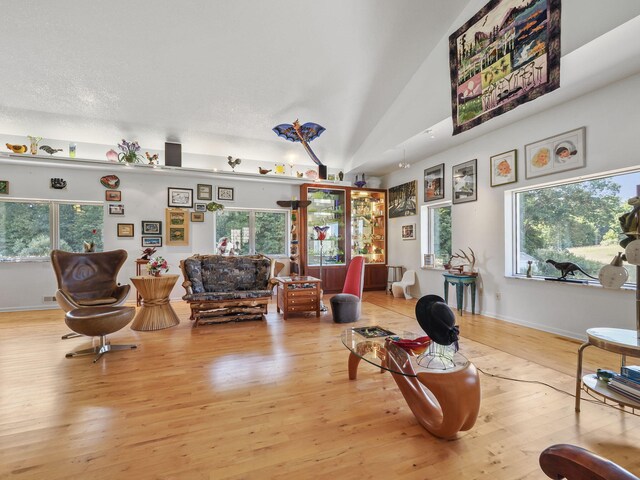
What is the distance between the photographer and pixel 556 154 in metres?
3.64

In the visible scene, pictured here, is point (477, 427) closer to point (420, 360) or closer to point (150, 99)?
point (420, 360)

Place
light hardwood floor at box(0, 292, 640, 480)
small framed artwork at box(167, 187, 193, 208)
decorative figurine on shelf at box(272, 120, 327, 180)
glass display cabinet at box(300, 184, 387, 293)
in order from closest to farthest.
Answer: light hardwood floor at box(0, 292, 640, 480) < decorative figurine on shelf at box(272, 120, 327, 180) < small framed artwork at box(167, 187, 193, 208) < glass display cabinet at box(300, 184, 387, 293)

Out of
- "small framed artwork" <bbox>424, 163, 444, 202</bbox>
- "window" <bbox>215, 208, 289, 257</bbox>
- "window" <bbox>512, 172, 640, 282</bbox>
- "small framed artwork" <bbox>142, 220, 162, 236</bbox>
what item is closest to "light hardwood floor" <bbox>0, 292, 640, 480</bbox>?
"window" <bbox>512, 172, 640, 282</bbox>

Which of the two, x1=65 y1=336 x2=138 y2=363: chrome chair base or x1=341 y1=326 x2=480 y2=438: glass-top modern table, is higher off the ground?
x1=341 y1=326 x2=480 y2=438: glass-top modern table

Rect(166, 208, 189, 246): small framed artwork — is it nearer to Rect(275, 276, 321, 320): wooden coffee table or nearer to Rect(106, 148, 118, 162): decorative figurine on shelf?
Rect(106, 148, 118, 162): decorative figurine on shelf

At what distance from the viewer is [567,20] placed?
8.40 ft

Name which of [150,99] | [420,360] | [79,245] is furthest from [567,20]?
[79,245]

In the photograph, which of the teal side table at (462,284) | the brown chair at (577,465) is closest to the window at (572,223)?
the teal side table at (462,284)

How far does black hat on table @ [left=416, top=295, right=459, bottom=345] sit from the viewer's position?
5.75ft

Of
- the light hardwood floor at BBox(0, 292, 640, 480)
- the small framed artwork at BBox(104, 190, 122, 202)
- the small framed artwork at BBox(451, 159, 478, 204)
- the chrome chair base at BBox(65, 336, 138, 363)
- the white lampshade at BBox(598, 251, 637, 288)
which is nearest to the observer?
the light hardwood floor at BBox(0, 292, 640, 480)

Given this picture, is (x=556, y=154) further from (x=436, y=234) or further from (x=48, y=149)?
(x=48, y=149)

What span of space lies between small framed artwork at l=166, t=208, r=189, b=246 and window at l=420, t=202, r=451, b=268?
4817 mm

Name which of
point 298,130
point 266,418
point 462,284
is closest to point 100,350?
point 266,418

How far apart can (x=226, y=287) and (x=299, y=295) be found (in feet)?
4.02
